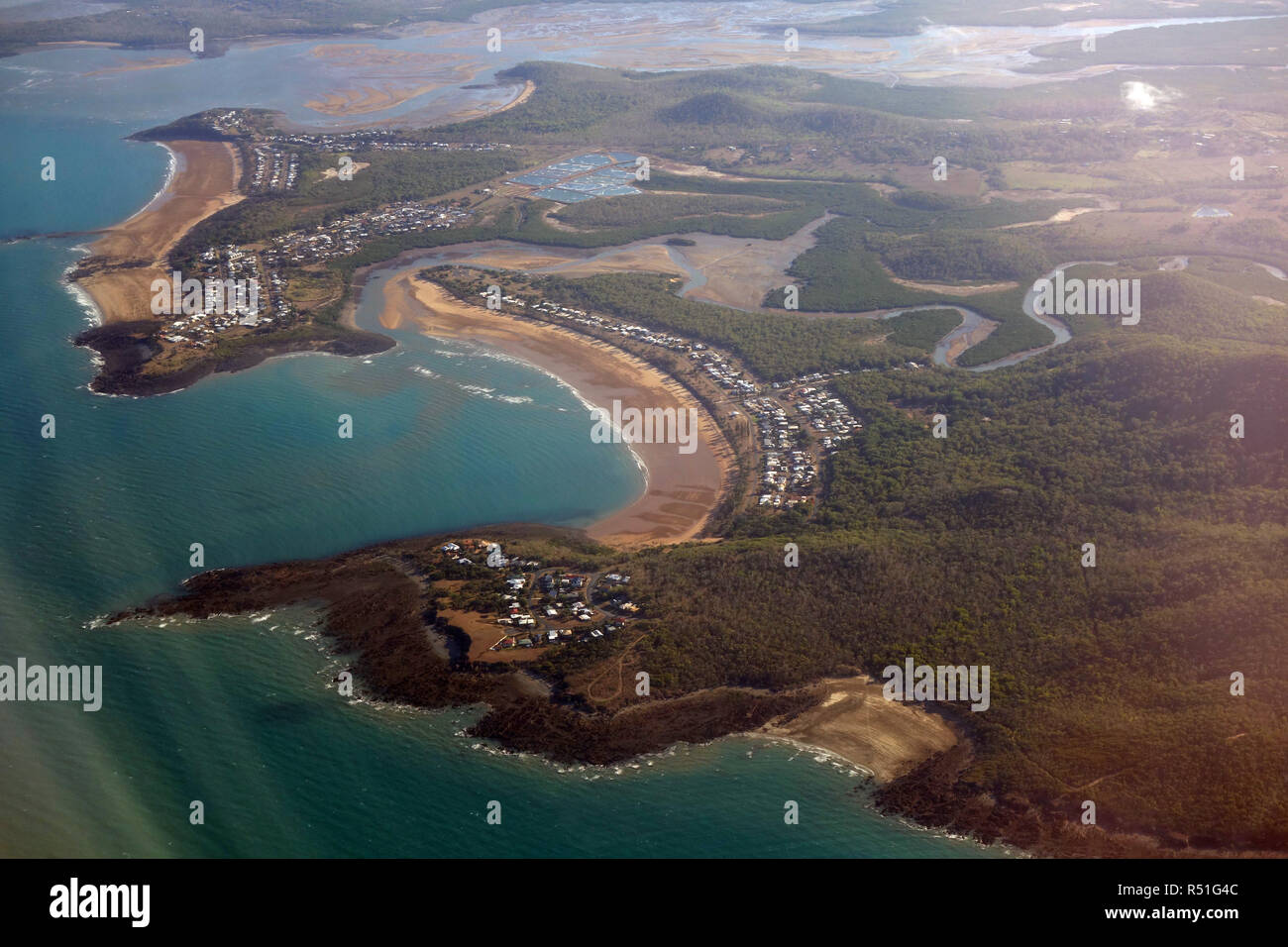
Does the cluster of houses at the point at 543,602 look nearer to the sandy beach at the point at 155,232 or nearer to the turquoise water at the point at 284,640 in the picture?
the turquoise water at the point at 284,640

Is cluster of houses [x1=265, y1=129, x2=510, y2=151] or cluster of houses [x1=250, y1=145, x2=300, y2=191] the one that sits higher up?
cluster of houses [x1=265, y1=129, x2=510, y2=151]

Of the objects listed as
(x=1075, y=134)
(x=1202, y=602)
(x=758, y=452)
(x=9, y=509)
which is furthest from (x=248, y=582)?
(x=1075, y=134)

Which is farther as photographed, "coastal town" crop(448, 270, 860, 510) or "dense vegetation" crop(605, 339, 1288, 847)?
"coastal town" crop(448, 270, 860, 510)

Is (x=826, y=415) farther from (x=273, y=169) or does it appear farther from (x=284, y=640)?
(x=273, y=169)

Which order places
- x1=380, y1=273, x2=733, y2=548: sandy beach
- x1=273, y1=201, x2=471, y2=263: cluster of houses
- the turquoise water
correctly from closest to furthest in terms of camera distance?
the turquoise water
x1=380, y1=273, x2=733, y2=548: sandy beach
x1=273, y1=201, x2=471, y2=263: cluster of houses

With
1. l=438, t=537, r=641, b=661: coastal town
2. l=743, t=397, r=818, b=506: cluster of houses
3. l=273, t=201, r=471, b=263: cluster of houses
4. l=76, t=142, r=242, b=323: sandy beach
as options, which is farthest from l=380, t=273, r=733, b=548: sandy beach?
l=76, t=142, r=242, b=323: sandy beach

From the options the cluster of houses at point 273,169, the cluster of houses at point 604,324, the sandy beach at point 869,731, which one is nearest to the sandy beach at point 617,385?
the cluster of houses at point 604,324

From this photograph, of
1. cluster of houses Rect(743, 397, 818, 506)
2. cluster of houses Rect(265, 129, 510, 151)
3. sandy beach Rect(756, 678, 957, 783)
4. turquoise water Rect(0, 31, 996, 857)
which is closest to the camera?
turquoise water Rect(0, 31, 996, 857)

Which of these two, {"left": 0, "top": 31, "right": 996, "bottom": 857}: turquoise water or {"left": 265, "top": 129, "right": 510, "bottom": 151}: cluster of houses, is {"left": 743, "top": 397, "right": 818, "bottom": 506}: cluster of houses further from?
{"left": 265, "top": 129, "right": 510, "bottom": 151}: cluster of houses
